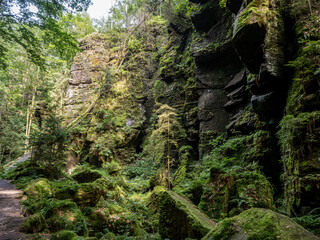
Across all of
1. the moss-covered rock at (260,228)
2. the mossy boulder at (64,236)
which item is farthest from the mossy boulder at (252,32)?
the mossy boulder at (64,236)

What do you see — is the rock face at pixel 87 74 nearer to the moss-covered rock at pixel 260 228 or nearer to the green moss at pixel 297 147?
the green moss at pixel 297 147

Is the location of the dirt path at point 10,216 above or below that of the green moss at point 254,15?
below

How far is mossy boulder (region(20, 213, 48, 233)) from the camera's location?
3548 millimetres

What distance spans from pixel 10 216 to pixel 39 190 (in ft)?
4.73

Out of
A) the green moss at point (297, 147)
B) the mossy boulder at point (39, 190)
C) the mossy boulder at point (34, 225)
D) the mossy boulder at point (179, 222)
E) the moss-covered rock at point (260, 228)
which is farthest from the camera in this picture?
the mossy boulder at point (39, 190)

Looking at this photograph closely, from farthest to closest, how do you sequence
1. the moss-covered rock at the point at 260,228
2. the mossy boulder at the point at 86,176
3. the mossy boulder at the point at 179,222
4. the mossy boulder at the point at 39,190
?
the mossy boulder at the point at 86,176 → the mossy boulder at the point at 39,190 → the mossy boulder at the point at 179,222 → the moss-covered rock at the point at 260,228

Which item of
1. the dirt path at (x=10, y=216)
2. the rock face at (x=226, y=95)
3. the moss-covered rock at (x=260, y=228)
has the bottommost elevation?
the dirt path at (x=10, y=216)

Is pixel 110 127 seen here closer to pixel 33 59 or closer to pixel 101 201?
pixel 33 59

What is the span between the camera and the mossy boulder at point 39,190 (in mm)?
5281

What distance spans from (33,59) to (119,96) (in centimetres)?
1181

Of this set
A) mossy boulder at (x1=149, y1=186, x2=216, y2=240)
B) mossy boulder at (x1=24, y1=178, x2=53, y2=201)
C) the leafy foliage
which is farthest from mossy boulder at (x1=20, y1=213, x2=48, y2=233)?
the leafy foliage

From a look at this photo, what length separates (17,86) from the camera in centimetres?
2434

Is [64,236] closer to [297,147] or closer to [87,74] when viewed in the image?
[297,147]

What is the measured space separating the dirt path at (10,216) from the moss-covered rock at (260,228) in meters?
3.49
